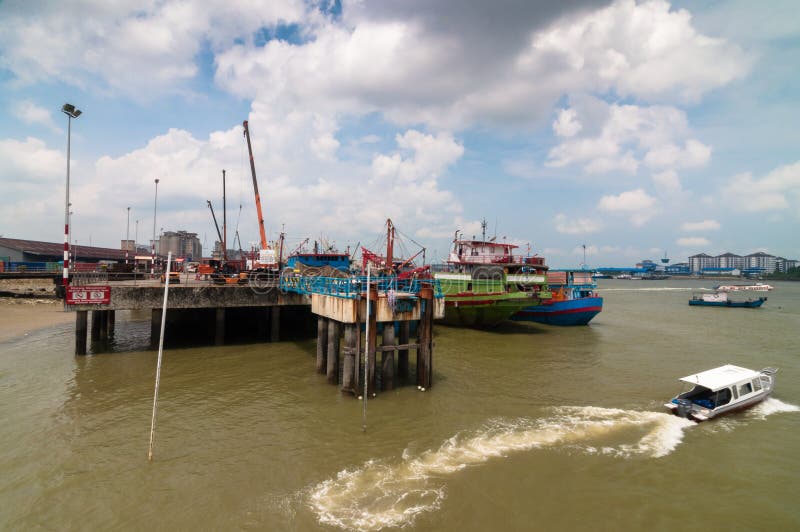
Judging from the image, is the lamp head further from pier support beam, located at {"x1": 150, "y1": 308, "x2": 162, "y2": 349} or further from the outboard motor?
the outboard motor

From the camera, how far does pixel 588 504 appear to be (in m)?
9.32

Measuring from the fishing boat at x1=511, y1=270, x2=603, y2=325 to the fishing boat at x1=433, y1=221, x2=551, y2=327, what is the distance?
2.16m

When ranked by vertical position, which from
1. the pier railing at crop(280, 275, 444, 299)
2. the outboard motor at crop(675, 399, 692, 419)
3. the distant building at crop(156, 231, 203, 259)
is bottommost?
the outboard motor at crop(675, 399, 692, 419)

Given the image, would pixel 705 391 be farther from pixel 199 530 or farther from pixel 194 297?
pixel 194 297

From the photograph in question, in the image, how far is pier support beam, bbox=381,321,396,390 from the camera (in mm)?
15692

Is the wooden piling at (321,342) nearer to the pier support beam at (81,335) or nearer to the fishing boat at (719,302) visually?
the pier support beam at (81,335)

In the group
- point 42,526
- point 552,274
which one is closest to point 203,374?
point 42,526

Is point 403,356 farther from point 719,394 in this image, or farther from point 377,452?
point 719,394

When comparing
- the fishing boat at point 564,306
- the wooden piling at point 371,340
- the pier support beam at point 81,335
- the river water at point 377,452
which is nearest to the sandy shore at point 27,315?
the pier support beam at point 81,335

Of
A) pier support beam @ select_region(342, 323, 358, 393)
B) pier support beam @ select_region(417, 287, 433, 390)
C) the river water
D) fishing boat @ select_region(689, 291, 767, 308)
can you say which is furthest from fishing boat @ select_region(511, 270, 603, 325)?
fishing boat @ select_region(689, 291, 767, 308)

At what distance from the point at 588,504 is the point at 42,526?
1235 centimetres

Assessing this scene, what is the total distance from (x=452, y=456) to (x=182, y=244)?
133 metres

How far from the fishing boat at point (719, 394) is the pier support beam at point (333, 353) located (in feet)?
45.4

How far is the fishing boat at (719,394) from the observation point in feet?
48.2
